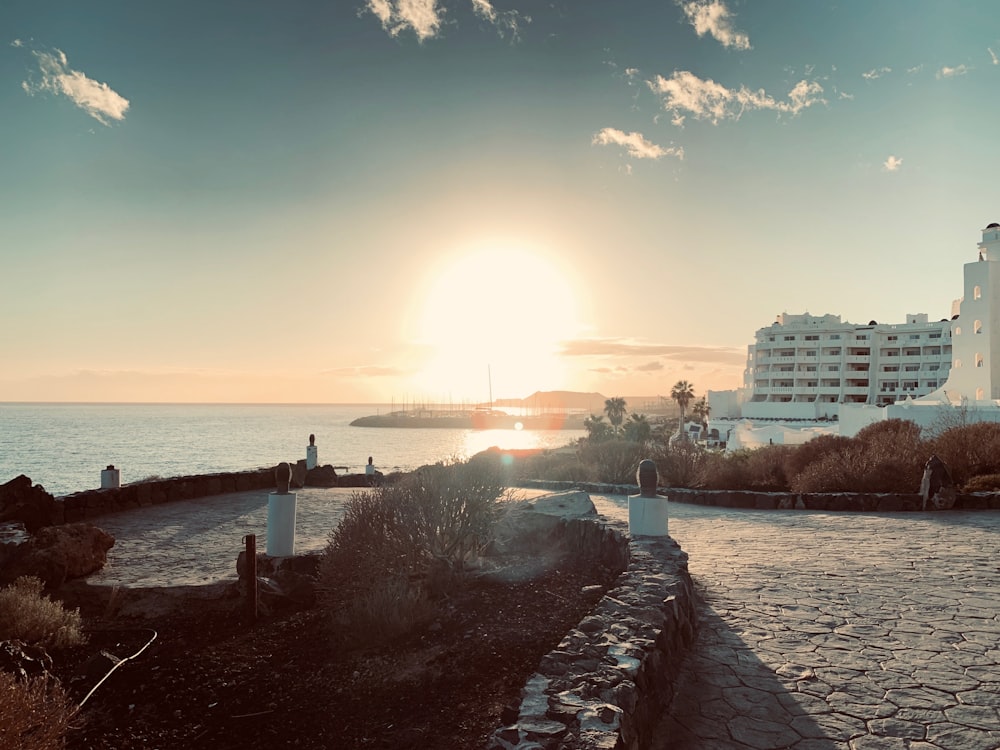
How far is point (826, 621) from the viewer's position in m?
5.40

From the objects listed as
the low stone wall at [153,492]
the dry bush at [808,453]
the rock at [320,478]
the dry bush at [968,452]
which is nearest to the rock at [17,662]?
the low stone wall at [153,492]

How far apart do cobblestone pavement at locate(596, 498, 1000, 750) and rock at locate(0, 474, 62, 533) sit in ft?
33.3

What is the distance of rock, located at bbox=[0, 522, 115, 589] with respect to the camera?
24.1 ft

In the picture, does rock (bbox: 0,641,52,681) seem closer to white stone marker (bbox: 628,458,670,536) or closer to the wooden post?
the wooden post

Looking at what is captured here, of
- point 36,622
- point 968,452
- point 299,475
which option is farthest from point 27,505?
point 968,452

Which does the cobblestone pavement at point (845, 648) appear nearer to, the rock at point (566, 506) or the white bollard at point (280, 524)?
the rock at point (566, 506)

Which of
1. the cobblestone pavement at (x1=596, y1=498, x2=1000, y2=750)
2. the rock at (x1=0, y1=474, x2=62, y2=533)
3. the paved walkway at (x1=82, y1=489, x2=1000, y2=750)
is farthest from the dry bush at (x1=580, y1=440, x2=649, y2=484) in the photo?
the rock at (x1=0, y1=474, x2=62, y2=533)

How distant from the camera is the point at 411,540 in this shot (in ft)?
22.5

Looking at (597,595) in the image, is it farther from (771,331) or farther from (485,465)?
(771,331)

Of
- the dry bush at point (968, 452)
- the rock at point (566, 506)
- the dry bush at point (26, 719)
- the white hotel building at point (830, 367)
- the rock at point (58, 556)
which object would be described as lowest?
the rock at point (58, 556)

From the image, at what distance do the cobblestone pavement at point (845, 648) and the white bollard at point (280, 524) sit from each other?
446cm

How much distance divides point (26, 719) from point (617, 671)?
301 centimetres

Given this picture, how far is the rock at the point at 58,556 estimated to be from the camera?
24.1 ft

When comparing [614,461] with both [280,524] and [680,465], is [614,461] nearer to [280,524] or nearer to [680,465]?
[680,465]
